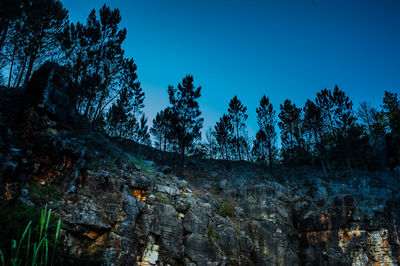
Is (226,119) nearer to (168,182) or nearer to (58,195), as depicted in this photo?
(168,182)

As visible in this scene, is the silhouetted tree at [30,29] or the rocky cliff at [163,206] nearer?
the rocky cliff at [163,206]

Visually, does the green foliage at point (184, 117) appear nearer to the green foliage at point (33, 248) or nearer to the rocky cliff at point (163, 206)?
the rocky cliff at point (163, 206)

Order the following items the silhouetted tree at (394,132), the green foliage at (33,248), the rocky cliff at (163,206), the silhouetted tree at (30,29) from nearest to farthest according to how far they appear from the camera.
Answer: the green foliage at (33,248) → the rocky cliff at (163,206) → the silhouetted tree at (30,29) → the silhouetted tree at (394,132)

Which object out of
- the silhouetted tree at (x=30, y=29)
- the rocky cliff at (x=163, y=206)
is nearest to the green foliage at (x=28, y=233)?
the rocky cliff at (x=163, y=206)

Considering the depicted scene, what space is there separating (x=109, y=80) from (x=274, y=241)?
22.6m

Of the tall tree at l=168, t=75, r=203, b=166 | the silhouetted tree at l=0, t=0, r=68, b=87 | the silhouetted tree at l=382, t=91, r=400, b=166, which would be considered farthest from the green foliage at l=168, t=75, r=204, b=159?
the silhouetted tree at l=382, t=91, r=400, b=166

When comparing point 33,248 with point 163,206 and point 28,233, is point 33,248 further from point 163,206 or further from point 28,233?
point 163,206

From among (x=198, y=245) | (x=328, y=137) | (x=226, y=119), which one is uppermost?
(x=226, y=119)

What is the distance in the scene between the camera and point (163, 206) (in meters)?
15.9

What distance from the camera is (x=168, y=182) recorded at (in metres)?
19.5

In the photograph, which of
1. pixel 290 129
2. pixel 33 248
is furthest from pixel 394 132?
pixel 33 248

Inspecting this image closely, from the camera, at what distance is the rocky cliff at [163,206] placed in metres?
11.9

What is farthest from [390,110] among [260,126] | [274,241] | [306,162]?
[274,241]

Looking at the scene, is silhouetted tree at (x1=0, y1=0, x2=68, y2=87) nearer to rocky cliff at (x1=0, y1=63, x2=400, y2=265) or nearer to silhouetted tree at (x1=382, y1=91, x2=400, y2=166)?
rocky cliff at (x1=0, y1=63, x2=400, y2=265)
